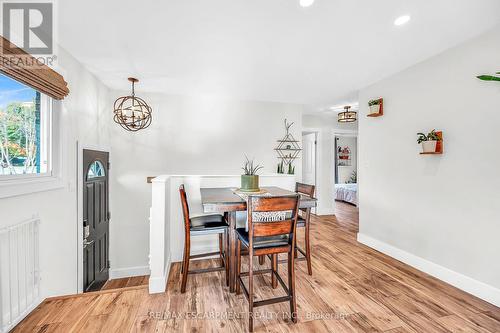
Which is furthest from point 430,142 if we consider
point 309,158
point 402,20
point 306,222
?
point 309,158

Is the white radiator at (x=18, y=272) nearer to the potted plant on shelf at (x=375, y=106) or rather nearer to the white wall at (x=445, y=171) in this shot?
the white wall at (x=445, y=171)

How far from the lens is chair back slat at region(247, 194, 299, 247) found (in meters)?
1.72

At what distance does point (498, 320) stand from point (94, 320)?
10.7ft

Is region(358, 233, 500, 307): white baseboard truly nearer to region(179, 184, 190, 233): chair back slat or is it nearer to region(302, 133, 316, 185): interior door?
region(302, 133, 316, 185): interior door

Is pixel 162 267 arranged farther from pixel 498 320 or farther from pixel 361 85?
pixel 361 85

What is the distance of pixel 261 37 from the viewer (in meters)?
2.21

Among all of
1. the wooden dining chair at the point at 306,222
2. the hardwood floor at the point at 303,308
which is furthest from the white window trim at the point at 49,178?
the wooden dining chair at the point at 306,222

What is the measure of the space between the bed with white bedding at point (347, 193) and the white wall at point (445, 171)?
352 cm

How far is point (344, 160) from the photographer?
8.57 meters

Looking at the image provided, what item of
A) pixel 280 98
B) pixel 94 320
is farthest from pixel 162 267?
pixel 280 98

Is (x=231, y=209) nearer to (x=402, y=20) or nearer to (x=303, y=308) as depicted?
(x=303, y=308)

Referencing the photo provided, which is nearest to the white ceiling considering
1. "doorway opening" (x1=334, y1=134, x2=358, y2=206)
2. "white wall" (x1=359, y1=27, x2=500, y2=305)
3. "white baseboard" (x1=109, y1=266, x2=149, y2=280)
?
"white wall" (x1=359, y1=27, x2=500, y2=305)

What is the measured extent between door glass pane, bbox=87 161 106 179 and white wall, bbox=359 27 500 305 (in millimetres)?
4031
